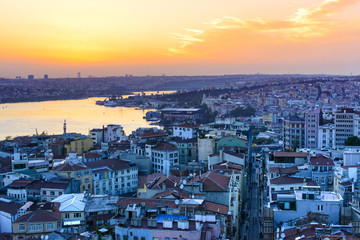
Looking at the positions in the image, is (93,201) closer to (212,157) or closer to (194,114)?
(212,157)

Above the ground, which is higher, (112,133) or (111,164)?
(111,164)

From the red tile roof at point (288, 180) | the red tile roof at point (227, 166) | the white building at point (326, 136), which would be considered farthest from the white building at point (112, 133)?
the red tile roof at point (288, 180)

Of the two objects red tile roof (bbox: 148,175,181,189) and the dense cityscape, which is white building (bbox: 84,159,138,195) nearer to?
the dense cityscape

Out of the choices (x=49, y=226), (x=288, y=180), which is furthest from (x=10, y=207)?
(x=288, y=180)

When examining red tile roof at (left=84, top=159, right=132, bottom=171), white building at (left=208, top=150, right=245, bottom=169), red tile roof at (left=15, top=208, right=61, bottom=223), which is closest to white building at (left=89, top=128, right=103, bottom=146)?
red tile roof at (left=84, top=159, right=132, bottom=171)

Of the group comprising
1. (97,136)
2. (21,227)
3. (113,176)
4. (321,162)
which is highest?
(321,162)

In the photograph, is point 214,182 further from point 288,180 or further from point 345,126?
point 345,126

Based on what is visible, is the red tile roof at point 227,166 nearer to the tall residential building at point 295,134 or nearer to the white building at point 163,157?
the white building at point 163,157

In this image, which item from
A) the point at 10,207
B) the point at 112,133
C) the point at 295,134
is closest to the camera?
the point at 10,207

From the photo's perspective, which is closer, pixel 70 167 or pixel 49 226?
pixel 49 226

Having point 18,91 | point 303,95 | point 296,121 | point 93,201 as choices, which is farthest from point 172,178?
point 18,91
